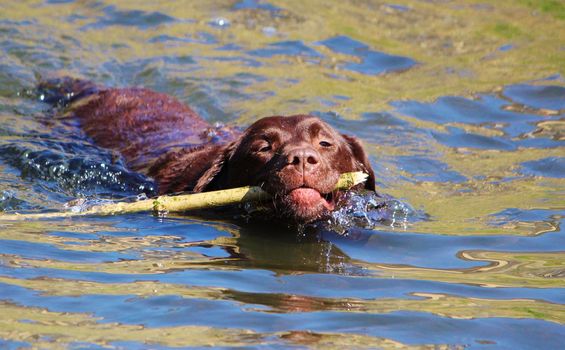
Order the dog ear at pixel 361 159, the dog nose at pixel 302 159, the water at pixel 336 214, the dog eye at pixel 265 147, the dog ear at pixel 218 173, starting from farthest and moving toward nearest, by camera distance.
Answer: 1. the dog ear at pixel 361 159
2. the dog ear at pixel 218 173
3. the dog eye at pixel 265 147
4. the dog nose at pixel 302 159
5. the water at pixel 336 214

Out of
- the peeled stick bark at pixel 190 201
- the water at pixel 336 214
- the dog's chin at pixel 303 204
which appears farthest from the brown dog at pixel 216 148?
the water at pixel 336 214

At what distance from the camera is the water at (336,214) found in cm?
401

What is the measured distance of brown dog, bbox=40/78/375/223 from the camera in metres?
5.40

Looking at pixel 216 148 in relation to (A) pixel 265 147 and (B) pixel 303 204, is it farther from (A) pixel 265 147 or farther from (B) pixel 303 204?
(B) pixel 303 204

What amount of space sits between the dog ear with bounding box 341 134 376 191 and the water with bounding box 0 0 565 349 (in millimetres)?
167

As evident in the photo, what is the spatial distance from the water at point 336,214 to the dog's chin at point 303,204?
0.71 ft

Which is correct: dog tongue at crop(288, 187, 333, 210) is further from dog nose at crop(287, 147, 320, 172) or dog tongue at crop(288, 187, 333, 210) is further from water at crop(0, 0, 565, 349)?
water at crop(0, 0, 565, 349)

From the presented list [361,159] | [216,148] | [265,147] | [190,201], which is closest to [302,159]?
[265,147]

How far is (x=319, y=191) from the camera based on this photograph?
543 cm

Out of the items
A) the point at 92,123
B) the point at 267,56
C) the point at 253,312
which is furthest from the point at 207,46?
the point at 253,312

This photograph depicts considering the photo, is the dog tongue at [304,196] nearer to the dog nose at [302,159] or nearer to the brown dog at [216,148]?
the brown dog at [216,148]

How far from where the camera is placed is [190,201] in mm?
5699

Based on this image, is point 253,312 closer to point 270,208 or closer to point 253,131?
point 270,208

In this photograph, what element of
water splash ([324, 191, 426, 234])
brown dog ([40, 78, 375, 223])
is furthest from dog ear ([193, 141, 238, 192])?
water splash ([324, 191, 426, 234])
